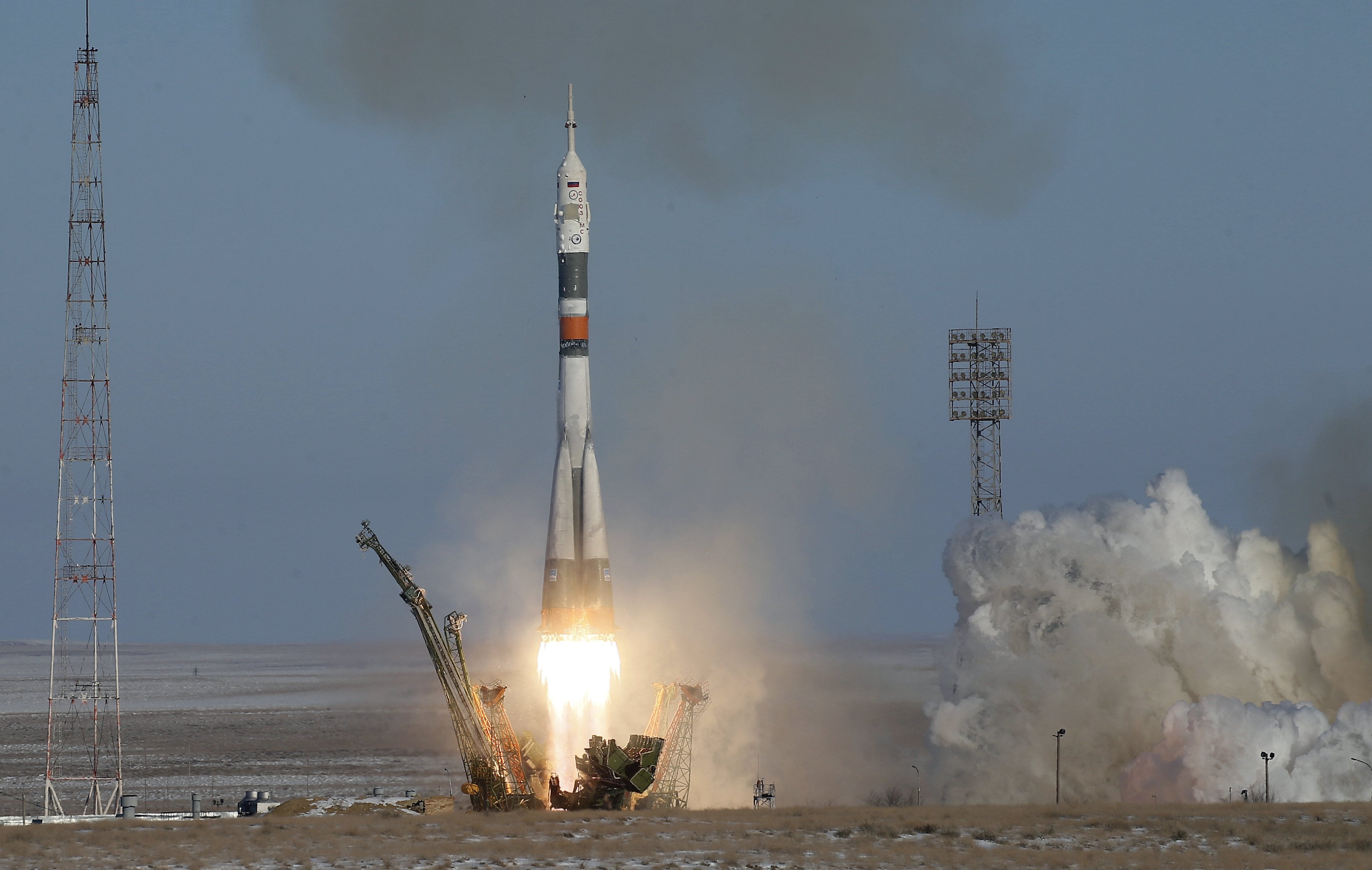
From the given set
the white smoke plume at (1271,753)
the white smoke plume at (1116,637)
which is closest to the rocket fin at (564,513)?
the white smoke plume at (1116,637)

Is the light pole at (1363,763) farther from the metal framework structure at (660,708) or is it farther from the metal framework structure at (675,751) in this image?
the metal framework structure at (660,708)

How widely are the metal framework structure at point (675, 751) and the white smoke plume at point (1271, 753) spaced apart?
889 inches

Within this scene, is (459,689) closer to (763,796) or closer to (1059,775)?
(763,796)

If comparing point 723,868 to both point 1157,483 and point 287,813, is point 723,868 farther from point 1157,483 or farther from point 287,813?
point 1157,483

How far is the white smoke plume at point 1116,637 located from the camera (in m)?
92.1

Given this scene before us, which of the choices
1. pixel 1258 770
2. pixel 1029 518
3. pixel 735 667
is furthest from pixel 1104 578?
pixel 735 667

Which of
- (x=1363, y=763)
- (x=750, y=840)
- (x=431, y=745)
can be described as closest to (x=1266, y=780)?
(x=1363, y=763)

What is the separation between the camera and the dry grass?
209 feet

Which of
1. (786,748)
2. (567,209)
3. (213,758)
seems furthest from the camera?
(213,758)

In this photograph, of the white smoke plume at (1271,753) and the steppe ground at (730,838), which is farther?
the white smoke plume at (1271,753)

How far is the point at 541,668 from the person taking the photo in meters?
85.2

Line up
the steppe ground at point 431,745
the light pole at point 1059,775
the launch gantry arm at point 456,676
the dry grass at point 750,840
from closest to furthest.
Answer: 1. the dry grass at point 750,840
2. the launch gantry arm at point 456,676
3. the light pole at point 1059,775
4. the steppe ground at point 431,745

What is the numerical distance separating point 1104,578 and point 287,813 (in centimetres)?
4268

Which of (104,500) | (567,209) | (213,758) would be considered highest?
(567,209)
